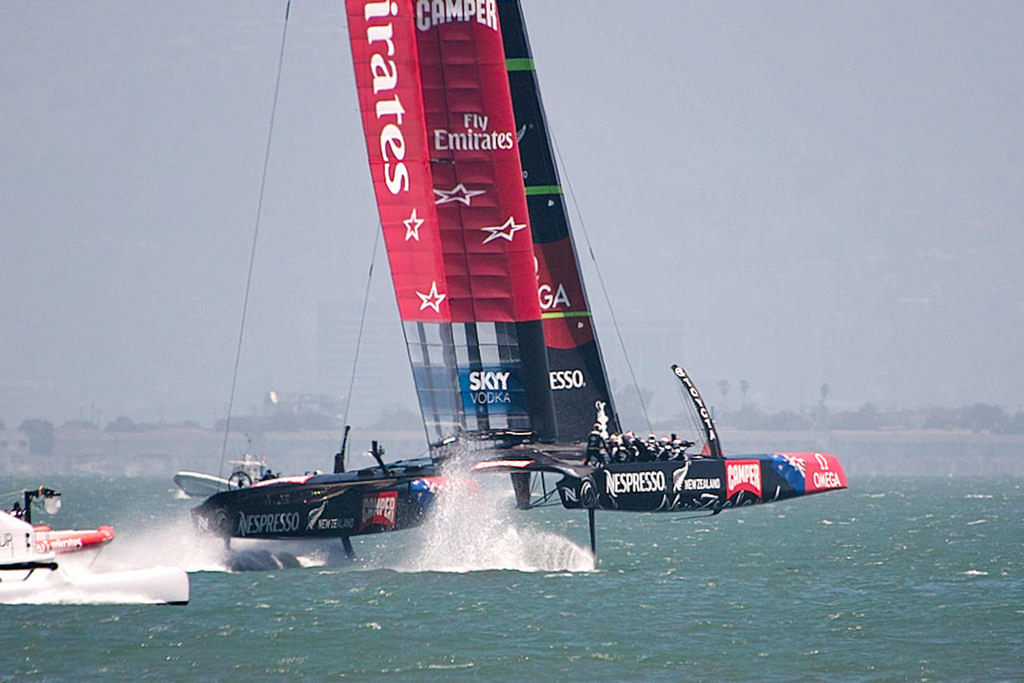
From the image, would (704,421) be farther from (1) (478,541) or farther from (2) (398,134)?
(2) (398,134)

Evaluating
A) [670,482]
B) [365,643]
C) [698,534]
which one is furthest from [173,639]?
[698,534]

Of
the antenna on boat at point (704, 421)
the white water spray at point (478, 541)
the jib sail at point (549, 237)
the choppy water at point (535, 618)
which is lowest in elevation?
the choppy water at point (535, 618)

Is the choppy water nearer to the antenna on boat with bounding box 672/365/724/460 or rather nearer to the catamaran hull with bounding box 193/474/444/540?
the catamaran hull with bounding box 193/474/444/540

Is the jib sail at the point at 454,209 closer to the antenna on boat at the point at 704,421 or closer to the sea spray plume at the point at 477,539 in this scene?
the sea spray plume at the point at 477,539

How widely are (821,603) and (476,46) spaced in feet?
Answer: 32.3

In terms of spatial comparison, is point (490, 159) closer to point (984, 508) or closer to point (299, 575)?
point (299, 575)

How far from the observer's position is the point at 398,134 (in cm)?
2481

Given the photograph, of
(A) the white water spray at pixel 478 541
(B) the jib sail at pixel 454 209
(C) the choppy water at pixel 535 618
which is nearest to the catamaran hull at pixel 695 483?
(C) the choppy water at pixel 535 618

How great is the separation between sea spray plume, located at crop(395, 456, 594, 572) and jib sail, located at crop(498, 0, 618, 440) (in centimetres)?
255

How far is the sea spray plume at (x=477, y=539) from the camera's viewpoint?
23750mm

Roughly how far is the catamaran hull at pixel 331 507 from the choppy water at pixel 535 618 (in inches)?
29.4

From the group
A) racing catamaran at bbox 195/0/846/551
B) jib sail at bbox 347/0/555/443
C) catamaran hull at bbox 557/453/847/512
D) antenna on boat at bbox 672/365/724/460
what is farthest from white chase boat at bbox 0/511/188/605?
antenna on boat at bbox 672/365/724/460

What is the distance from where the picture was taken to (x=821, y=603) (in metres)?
22.5

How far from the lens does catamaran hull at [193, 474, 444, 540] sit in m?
23.3
